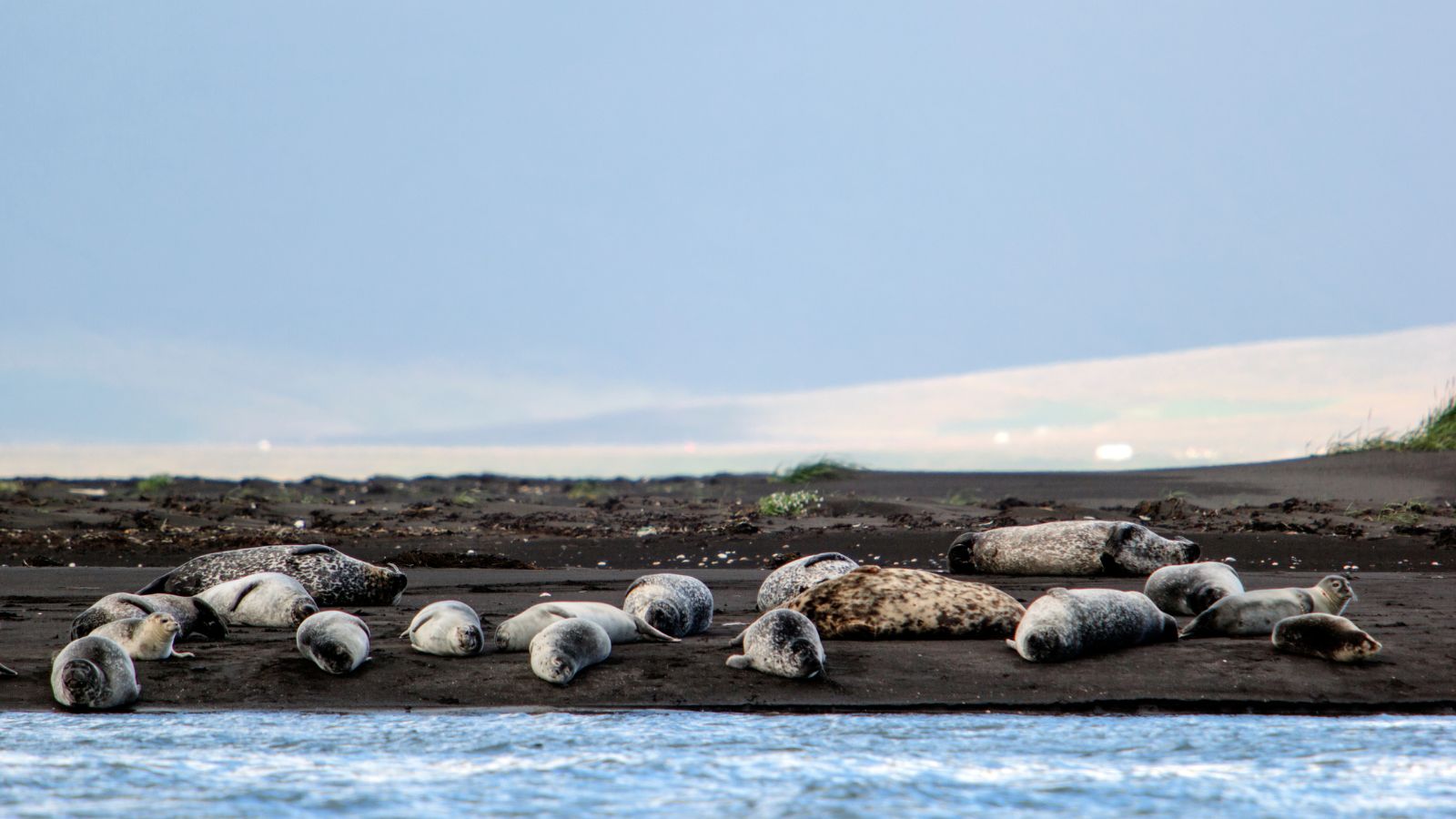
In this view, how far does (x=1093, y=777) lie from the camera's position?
4.89 m

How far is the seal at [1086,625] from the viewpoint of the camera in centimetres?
663

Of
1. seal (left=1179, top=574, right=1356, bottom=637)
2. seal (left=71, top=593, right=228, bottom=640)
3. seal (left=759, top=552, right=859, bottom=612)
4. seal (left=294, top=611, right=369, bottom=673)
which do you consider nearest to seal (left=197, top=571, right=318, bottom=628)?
seal (left=71, top=593, right=228, bottom=640)

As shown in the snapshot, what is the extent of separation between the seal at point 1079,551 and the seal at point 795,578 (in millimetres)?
2805

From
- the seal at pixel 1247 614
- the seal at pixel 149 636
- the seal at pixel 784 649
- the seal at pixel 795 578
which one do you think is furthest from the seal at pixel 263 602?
the seal at pixel 1247 614

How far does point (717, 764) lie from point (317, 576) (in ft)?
15.7

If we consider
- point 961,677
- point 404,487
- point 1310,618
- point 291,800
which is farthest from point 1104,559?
point 404,487

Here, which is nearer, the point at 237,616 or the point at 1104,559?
the point at 237,616

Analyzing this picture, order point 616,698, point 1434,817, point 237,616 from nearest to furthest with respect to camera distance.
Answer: point 1434,817 → point 616,698 → point 237,616

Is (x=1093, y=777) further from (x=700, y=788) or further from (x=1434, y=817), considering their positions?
(x=700, y=788)

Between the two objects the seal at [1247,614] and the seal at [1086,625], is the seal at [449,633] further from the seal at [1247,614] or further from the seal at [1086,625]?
the seal at [1247,614]

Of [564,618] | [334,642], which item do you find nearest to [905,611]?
[564,618]

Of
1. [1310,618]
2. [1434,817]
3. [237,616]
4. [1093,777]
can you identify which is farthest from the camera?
[237,616]

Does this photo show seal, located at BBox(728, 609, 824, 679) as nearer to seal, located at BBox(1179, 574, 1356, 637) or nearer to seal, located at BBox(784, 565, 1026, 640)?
seal, located at BBox(784, 565, 1026, 640)

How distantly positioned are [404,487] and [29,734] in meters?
19.4
